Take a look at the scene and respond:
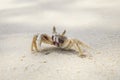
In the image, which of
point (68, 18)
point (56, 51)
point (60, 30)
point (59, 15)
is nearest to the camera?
point (56, 51)

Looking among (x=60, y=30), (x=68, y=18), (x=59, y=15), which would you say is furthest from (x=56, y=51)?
(x=59, y=15)

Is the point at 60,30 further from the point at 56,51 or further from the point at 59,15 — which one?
the point at 56,51

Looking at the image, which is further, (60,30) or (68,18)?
(68,18)

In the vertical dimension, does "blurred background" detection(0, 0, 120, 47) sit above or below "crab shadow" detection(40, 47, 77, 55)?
above

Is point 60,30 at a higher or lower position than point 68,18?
lower

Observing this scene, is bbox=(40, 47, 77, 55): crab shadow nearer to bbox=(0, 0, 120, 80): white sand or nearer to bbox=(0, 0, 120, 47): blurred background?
bbox=(0, 0, 120, 80): white sand

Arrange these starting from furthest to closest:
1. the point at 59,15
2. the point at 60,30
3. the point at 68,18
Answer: the point at 59,15 → the point at 68,18 → the point at 60,30

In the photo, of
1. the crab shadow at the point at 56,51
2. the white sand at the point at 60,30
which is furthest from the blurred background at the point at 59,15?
the crab shadow at the point at 56,51

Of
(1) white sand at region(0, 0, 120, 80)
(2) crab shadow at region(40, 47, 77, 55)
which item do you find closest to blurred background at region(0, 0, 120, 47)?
(1) white sand at region(0, 0, 120, 80)
